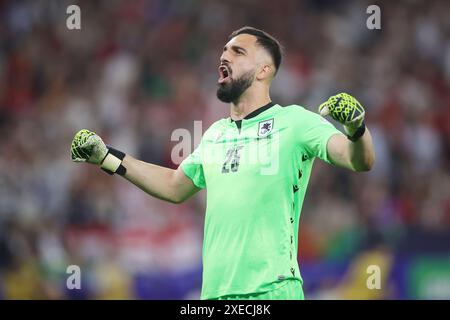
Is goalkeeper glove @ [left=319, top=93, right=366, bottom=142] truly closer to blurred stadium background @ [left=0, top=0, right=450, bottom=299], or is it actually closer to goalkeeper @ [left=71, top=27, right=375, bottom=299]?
goalkeeper @ [left=71, top=27, right=375, bottom=299]

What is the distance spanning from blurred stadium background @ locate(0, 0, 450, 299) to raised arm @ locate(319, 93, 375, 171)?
4.56m

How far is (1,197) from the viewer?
10.9m

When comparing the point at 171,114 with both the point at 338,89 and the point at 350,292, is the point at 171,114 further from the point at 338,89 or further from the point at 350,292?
the point at 350,292

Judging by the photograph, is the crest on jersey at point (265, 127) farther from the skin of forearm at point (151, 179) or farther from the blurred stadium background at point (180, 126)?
the blurred stadium background at point (180, 126)

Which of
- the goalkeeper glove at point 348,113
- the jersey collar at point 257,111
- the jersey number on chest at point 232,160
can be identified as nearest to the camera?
the goalkeeper glove at point 348,113

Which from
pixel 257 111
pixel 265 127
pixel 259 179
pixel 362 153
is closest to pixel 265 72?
pixel 257 111

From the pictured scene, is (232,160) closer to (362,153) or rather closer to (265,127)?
(265,127)

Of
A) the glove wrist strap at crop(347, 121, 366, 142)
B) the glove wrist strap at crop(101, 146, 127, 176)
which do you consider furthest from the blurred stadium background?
the glove wrist strap at crop(347, 121, 366, 142)

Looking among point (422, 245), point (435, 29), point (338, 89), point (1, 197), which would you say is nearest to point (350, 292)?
point (422, 245)

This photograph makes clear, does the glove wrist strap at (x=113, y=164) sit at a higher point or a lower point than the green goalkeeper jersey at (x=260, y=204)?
higher

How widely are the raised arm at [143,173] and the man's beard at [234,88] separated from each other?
621 mm

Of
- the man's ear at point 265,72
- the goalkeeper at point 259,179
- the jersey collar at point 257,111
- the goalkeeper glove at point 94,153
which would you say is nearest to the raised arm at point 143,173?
the goalkeeper glove at point 94,153

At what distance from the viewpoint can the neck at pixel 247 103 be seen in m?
6.19

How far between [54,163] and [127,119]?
112 cm
